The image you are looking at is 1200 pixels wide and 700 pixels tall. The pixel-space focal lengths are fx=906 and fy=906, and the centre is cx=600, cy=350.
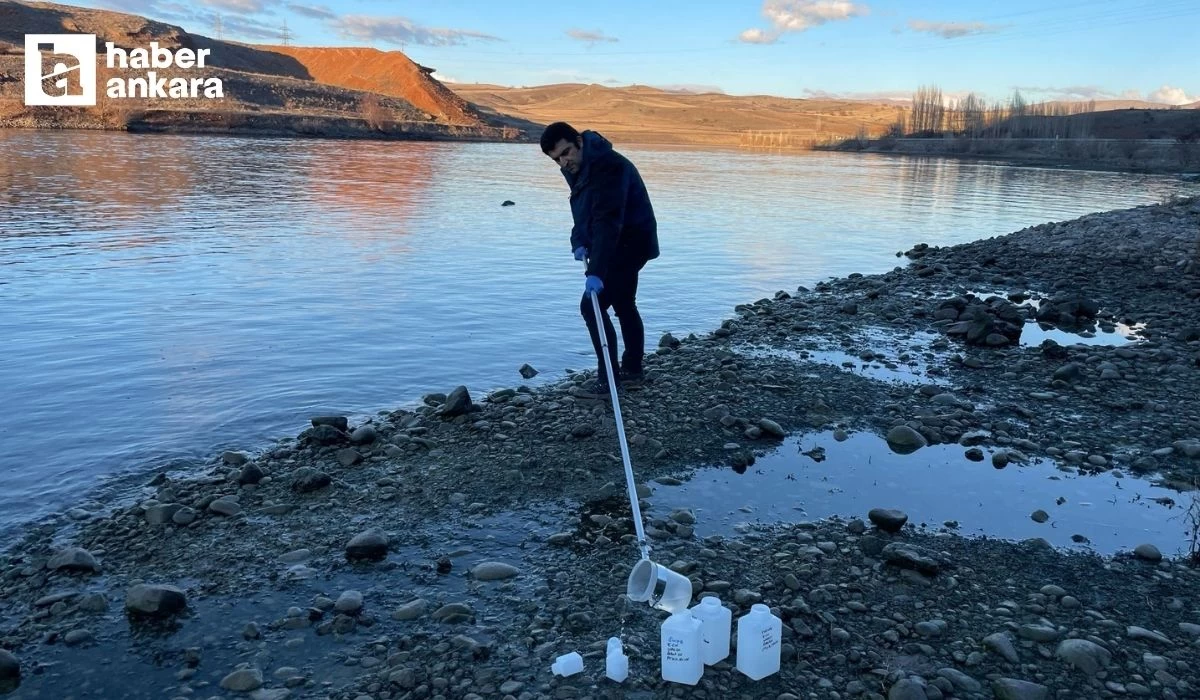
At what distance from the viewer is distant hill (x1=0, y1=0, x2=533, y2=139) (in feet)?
248

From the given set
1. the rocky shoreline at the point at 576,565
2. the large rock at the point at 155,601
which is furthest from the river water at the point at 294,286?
the large rock at the point at 155,601

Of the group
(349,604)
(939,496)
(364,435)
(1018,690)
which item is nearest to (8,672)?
(349,604)

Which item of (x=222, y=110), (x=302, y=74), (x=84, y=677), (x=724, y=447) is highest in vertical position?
(x=302, y=74)

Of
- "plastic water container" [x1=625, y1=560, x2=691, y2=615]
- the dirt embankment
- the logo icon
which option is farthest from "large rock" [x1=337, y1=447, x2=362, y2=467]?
the dirt embankment

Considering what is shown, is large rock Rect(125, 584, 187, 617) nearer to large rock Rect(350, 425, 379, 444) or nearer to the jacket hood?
large rock Rect(350, 425, 379, 444)

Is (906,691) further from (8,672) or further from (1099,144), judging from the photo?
(1099,144)

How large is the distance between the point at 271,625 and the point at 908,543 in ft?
12.6

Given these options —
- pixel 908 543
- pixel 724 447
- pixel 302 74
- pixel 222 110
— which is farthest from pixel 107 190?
pixel 302 74

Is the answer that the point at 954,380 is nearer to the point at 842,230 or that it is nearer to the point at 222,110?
the point at 842,230

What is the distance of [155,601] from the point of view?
16.0 feet

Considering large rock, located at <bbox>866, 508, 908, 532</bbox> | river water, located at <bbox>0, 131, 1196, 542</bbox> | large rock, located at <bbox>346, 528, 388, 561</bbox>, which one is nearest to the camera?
large rock, located at <bbox>346, 528, 388, 561</bbox>

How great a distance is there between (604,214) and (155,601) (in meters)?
4.47

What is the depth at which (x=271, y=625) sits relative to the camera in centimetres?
481

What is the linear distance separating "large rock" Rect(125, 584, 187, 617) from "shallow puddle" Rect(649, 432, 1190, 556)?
2990mm
